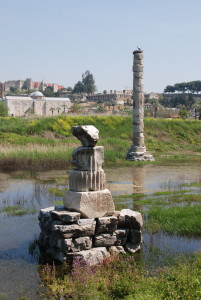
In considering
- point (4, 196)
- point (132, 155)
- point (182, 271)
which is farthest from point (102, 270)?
point (132, 155)

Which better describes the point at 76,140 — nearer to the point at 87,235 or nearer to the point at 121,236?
the point at 121,236

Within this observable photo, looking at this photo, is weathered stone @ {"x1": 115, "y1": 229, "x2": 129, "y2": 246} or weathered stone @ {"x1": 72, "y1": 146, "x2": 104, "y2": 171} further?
weathered stone @ {"x1": 72, "y1": 146, "x2": 104, "y2": 171}

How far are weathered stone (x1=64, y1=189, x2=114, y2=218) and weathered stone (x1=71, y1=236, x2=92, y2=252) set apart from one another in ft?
1.63

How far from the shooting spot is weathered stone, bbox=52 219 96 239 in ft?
24.1

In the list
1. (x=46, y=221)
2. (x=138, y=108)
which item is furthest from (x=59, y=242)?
A: (x=138, y=108)

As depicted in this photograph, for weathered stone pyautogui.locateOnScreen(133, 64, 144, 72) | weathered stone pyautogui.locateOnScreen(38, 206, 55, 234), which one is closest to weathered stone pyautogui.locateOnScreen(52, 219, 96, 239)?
weathered stone pyautogui.locateOnScreen(38, 206, 55, 234)

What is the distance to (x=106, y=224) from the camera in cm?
772

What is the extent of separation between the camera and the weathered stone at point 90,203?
7773mm

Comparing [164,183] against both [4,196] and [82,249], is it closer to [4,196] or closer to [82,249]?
[4,196]

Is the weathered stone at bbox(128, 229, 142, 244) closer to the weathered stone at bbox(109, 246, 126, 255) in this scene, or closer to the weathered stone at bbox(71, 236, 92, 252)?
the weathered stone at bbox(109, 246, 126, 255)

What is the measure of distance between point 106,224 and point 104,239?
29 centimetres

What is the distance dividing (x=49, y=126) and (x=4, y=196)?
66.3ft

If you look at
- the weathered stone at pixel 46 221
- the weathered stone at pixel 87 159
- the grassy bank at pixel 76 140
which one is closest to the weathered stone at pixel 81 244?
the weathered stone at pixel 46 221

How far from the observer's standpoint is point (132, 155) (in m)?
24.1
